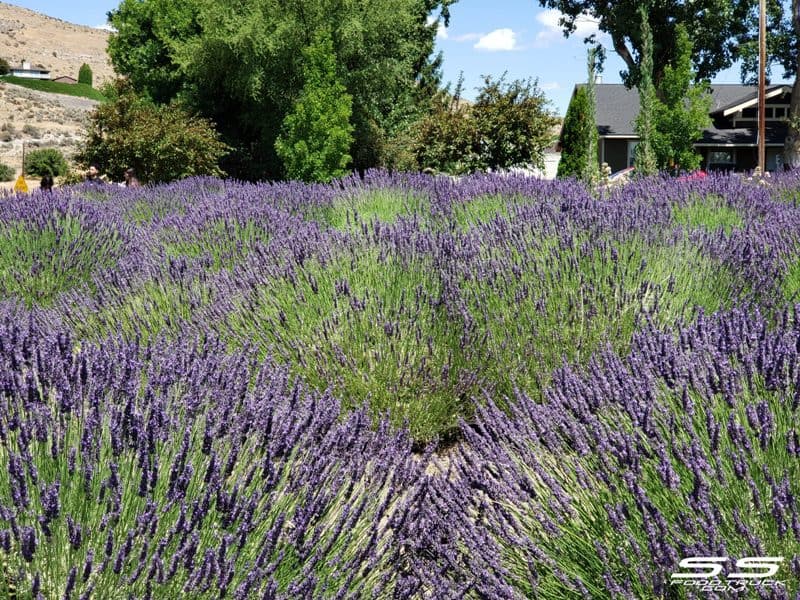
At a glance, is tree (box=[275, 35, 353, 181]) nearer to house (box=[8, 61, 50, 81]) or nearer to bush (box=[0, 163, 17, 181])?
bush (box=[0, 163, 17, 181])

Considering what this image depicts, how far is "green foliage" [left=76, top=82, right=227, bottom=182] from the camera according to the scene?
15.3 meters

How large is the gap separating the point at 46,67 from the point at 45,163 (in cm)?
6376

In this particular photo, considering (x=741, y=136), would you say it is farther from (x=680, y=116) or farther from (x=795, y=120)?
(x=680, y=116)

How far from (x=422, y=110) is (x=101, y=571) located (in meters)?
26.4

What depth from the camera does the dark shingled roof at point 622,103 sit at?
124ft

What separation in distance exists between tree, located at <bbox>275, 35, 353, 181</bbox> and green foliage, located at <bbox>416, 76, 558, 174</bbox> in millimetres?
4153

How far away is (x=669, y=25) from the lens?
3022cm

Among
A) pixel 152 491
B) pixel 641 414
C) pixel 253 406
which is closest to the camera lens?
pixel 152 491

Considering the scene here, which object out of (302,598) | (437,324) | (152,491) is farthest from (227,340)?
(302,598)

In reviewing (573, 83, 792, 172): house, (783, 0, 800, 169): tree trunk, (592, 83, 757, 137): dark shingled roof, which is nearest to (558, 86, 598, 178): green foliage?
(783, 0, 800, 169): tree trunk

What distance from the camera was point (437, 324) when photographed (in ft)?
12.3

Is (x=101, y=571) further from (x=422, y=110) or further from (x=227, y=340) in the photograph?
(x=422, y=110)

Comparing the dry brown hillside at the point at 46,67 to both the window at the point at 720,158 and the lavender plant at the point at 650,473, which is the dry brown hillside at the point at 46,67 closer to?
the lavender plant at the point at 650,473

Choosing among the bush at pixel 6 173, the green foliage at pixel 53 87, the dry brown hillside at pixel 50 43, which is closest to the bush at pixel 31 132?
the bush at pixel 6 173
